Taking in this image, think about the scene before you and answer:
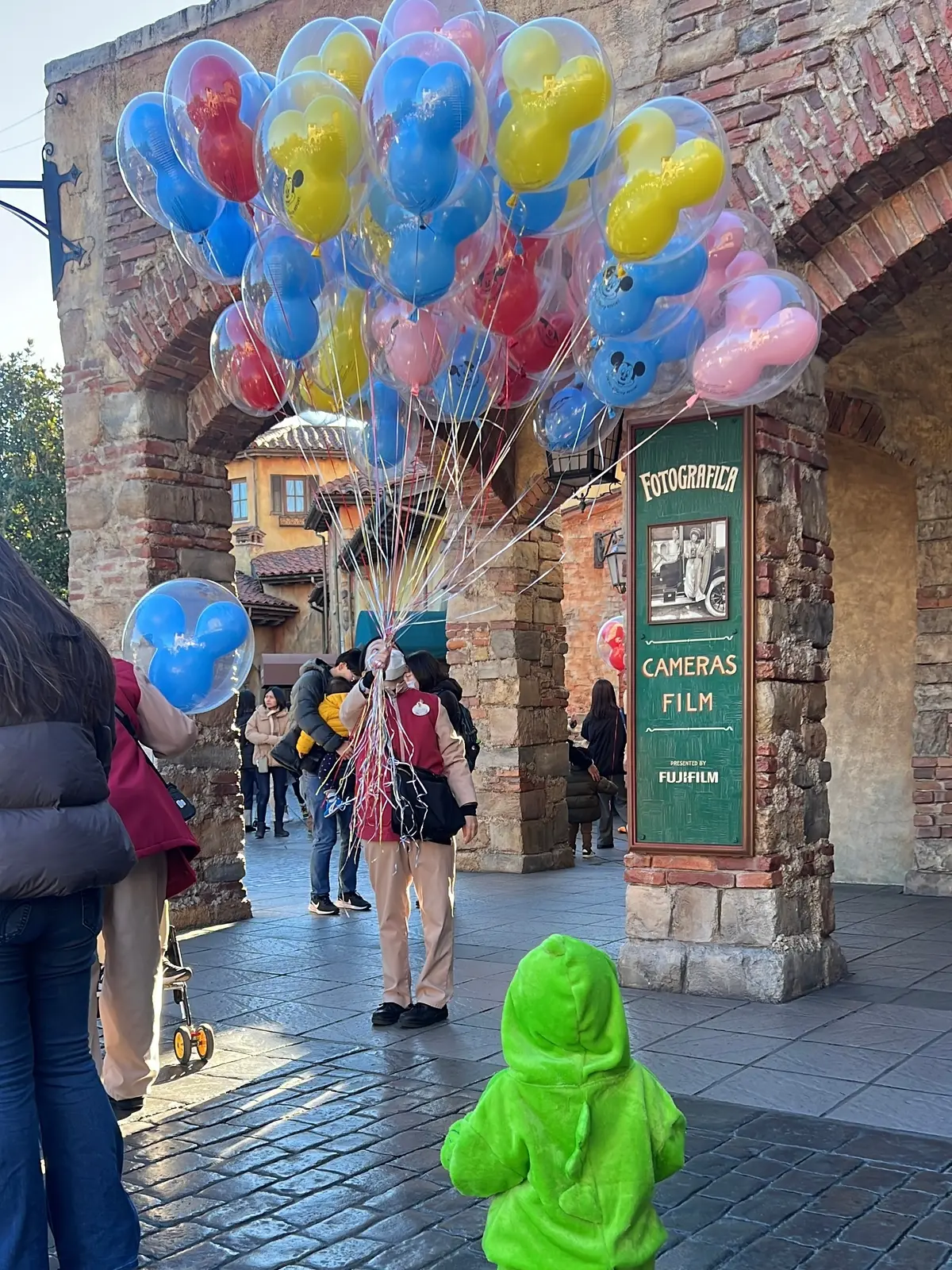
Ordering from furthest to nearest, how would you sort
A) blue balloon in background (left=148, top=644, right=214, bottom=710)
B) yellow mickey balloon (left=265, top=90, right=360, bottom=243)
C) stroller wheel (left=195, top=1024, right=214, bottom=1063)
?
stroller wheel (left=195, top=1024, right=214, bottom=1063), blue balloon in background (left=148, top=644, right=214, bottom=710), yellow mickey balloon (left=265, top=90, right=360, bottom=243)

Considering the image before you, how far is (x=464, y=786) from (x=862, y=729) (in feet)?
16.3

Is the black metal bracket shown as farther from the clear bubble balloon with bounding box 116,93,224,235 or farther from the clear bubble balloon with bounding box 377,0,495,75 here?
the clear bubble balloon with bounding box 377,0,495,75

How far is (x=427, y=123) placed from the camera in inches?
161

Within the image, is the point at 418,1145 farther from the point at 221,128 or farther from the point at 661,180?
the point at 221,128

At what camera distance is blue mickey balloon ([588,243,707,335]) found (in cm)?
461

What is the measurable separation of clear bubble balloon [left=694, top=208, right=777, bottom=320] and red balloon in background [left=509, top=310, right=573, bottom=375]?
1.93 feet

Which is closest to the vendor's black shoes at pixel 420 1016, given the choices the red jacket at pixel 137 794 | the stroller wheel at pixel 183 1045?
the stroller wheel at pixel 183 1045

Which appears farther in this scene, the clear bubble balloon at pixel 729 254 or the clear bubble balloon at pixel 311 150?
the clear bubble balloon at pixel 729 254

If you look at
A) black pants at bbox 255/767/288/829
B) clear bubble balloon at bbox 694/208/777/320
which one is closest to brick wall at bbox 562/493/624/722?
black pants at bbox 255/767/288/829

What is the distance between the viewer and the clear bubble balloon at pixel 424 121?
408cm

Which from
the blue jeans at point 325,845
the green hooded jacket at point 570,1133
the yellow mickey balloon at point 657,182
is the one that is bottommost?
the blue jeans at point 325,845

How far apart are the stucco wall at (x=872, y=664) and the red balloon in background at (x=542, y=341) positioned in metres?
4.88

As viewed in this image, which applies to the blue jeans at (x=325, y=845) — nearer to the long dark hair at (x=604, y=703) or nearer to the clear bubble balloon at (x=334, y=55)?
the long dark hair at (x=604, y=703)

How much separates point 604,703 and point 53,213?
6394 mm
